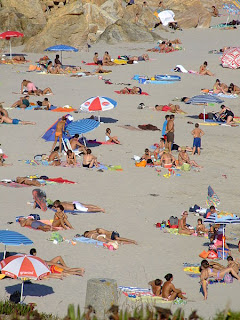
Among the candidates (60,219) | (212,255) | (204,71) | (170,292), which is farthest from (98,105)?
(170,292)

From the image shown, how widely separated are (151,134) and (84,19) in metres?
16.7

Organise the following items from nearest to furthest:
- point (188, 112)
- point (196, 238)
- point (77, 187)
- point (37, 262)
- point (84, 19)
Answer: point (37, 262) < point (196, 238) < point (77, 187) < point (188, 112) < point (84, 19)

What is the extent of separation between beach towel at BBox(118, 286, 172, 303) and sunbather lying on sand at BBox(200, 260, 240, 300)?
29.1 inches

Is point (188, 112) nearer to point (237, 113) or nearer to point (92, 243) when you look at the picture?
point (237, 113)

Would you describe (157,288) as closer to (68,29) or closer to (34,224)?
(34,224)

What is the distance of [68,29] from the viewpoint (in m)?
40.0

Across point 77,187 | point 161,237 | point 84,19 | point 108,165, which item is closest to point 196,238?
point 161,237

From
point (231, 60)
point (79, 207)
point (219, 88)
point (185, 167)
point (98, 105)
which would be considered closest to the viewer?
point (79, 207)

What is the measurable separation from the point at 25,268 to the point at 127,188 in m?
7.89

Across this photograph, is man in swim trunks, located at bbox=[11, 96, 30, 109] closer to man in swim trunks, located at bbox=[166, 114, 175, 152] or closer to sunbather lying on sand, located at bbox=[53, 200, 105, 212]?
man in swim trunks, located at bbox=[166, 114, 175, 152]

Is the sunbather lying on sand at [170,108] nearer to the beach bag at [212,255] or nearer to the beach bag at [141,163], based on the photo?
the beach bag at [141,163]

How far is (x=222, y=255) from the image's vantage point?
14461mm

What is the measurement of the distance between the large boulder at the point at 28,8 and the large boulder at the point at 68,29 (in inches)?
155

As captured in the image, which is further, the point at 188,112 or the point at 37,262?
the point at 188,112
